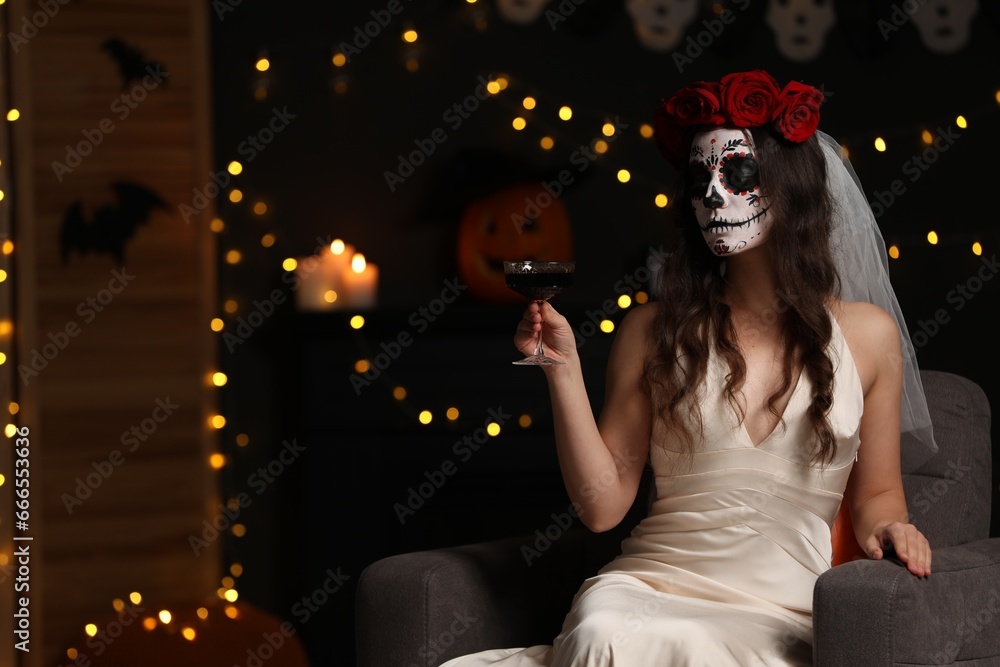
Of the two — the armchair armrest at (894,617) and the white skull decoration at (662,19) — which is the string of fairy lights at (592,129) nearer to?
the white skull decoration at (662,19)

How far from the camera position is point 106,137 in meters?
3.27

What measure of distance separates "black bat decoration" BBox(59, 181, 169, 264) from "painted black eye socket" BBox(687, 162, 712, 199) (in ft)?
6.04

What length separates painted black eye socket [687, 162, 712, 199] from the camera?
210 centimetres

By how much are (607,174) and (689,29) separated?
588 mm

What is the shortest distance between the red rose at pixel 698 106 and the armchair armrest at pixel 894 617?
2.85 ft

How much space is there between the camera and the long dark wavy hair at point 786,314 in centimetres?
208

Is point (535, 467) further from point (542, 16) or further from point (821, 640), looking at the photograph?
point (821, 640)

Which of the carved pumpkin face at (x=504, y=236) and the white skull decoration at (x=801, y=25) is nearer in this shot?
the carved pumpkin face at (x=504, y=236)

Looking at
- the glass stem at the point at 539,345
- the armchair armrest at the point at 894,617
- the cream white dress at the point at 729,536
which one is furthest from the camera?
the glass stem at the point at 539,345

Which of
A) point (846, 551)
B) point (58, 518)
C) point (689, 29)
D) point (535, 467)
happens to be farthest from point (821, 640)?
point (689, 29)

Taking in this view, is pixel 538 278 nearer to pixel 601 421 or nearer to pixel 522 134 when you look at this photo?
pixel 601 421

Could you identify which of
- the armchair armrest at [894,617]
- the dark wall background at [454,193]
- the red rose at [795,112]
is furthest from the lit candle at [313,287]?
Result: the armchair armrest at [894,617]

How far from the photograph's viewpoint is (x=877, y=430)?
2.09m

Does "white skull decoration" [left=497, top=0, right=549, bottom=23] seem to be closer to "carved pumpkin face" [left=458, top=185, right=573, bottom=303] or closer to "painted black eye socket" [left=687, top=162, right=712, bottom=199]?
"carved pumpkin face" [left=458, top=185, right=573, bottom=303]
